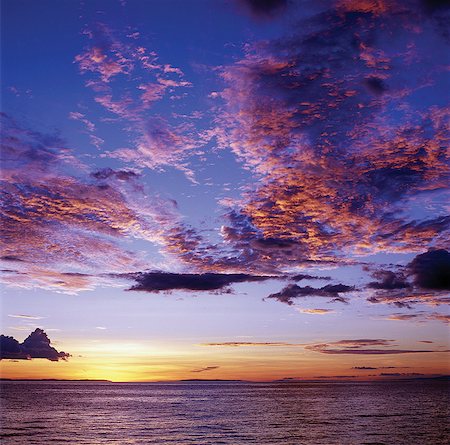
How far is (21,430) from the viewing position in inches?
2736

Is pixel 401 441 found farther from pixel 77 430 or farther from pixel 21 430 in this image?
pixel 21 430

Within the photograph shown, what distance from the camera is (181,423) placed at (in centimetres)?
7856

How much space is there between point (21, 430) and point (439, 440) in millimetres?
58893

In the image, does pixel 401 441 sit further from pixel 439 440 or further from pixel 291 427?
pixel 291 427

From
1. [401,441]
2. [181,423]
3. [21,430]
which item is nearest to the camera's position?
[401,441]

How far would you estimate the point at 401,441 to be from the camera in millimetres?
57969

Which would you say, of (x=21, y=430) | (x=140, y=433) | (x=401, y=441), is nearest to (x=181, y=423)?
(x=140, y=433)

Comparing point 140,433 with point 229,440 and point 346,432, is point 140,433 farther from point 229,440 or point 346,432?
point 346,432

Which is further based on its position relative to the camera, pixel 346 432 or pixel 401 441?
pixel 346 432

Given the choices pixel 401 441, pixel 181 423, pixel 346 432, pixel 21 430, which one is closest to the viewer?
pixel 401 441

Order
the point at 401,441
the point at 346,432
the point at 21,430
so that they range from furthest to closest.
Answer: the point at 21,430 < the point at 346,432 < the point at 401,441

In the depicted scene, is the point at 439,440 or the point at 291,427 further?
the point at 291,427

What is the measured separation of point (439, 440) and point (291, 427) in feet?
70.7

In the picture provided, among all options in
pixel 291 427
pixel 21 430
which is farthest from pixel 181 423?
pixel 21 430
